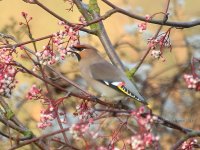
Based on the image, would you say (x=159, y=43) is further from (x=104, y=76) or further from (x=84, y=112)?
(x=84, y=112)

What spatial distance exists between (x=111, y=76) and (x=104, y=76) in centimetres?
9

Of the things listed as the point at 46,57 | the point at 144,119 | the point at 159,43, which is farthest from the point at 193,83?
the point at 46,57

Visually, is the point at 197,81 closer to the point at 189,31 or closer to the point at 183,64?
the point at 183,64

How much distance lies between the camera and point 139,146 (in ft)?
7.57

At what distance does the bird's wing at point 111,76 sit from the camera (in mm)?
3195

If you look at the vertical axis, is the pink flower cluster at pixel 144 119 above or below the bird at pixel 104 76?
below

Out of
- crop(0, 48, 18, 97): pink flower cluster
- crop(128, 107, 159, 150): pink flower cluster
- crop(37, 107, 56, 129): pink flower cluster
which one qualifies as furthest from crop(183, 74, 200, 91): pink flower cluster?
crop(0, 48, 18, 97): pink flower cluster

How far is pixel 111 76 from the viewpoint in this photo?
3445mm

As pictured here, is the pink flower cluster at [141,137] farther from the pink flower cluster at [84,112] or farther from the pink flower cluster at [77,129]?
the pink flower cluster at [84,112]

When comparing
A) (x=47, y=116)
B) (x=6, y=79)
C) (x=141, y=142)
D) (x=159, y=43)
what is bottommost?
(x=141, y=142)

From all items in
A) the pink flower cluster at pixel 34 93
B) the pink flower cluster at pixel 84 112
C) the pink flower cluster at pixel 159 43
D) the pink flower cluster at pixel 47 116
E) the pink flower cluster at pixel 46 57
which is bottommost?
the pink flower cluster at pixel 47 116

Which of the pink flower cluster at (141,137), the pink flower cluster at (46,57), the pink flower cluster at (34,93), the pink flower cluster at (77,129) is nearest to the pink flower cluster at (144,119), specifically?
the pink flower cluster at (141,137)

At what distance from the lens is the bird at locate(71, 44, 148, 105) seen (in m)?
3.24

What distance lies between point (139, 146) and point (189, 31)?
488 centimetres
